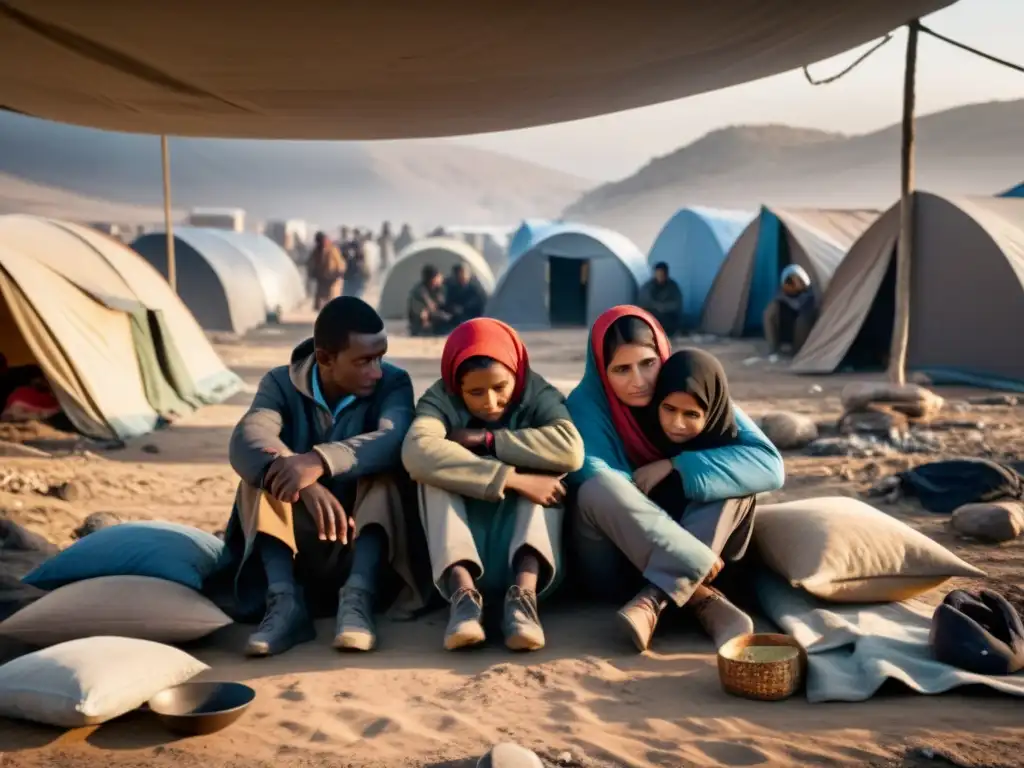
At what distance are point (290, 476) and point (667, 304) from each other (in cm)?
1221

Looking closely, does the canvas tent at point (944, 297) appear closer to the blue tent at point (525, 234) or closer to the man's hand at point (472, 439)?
the man's hand at point (472, 439)

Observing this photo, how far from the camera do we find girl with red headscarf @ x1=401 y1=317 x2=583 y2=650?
12.4 feet

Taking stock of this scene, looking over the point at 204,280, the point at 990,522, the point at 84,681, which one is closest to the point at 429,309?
the point at 204,280

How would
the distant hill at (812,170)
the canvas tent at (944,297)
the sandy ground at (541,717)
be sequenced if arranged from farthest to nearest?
the distant hill at (812,170) → the canvas tent at (944,297) → the sandy ground at (541,717)

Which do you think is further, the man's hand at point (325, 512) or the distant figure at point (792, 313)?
the distant figure at point (792, 313)

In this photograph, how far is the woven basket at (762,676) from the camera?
10.7 feet

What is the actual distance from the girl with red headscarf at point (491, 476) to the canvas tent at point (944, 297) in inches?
302

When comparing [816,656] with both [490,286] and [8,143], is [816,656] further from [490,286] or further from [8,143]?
[8,143]

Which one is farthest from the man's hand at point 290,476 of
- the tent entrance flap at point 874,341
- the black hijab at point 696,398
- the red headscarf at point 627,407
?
the tent entrance flap at point 874,341

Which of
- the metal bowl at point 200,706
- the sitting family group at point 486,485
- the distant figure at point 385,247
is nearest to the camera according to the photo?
the metal bowl at point 200,706

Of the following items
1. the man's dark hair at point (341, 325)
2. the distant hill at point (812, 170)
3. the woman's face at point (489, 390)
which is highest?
the distant hill at point (812, 170)

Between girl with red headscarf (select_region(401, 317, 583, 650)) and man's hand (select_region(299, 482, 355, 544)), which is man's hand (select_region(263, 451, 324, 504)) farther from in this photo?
girl with red headscarf (select_region(401, 317, 583, 650))

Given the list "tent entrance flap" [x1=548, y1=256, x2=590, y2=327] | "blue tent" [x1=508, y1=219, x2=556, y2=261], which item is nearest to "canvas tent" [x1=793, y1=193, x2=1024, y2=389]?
"tent entrance flap" [x1=548, y1=256, x2=590, y2=327]

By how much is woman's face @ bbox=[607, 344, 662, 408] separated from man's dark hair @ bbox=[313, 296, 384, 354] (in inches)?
34.7
